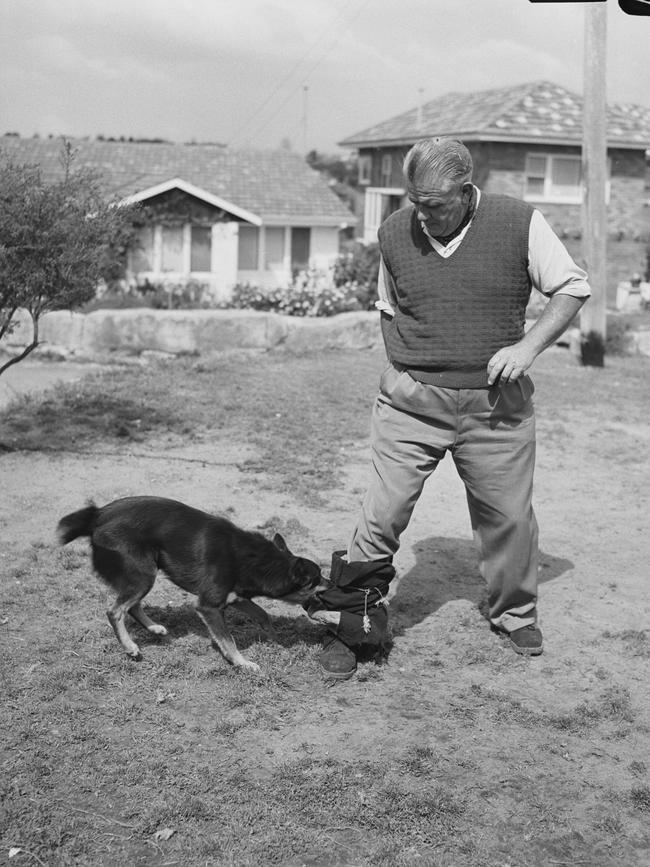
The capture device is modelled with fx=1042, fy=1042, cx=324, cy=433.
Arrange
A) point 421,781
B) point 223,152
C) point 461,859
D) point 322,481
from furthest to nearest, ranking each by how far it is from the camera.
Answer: point 223,152 → point 322,481 → point 421,781 → point 461,859

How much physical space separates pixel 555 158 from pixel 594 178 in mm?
15594

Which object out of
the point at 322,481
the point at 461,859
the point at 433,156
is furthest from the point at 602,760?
the point at 322,481

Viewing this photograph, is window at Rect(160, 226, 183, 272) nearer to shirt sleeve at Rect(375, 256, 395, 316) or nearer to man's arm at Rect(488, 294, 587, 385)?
shirt sleeve at Rect(375, 256, 395, 316)

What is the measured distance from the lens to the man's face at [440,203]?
398 centimetres

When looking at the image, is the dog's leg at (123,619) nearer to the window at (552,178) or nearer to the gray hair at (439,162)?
the gray hair at (439,162)

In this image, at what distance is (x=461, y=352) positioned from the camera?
13.9ft

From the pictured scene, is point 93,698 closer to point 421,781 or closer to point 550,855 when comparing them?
point 421,781

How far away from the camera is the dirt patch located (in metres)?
3.32

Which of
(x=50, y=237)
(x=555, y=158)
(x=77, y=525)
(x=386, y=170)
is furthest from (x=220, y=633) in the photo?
(x=386, y=170)

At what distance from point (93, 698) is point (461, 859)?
1.64 metres

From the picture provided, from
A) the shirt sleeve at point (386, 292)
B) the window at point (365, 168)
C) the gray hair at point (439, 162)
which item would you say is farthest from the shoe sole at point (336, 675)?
the window at point (365, 168)

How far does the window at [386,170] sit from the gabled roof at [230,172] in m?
2.89

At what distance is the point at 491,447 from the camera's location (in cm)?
436

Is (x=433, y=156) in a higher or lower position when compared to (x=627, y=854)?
higher
